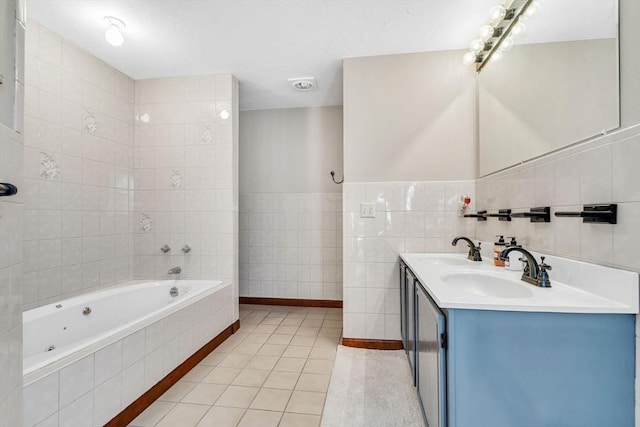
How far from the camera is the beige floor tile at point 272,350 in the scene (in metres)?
2.29

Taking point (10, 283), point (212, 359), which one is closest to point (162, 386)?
point (212, 359)

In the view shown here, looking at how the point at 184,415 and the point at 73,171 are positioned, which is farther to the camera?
the point at 73,171

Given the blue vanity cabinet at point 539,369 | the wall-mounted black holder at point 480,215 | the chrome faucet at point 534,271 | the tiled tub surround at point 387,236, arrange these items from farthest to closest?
1. the tiled tub surround at point 387,236
2. the wall-mounted black holder at point 480,215
3. the chrome faucet at point 534,271
4. the blue vanity cabinet at point 539,369

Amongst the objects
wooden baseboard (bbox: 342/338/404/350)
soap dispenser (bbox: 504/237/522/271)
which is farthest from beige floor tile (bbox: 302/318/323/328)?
soap dispenser (bbox: 504/237/522/271)

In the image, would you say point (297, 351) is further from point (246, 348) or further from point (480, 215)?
point (480, 215)

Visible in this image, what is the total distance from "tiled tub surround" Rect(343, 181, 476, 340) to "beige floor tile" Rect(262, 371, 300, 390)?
60cm

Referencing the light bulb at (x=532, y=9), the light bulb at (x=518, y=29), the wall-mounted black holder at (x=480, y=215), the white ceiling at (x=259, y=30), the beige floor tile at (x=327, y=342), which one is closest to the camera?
the light bulb at (x=532, y=9)

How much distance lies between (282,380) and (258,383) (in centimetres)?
16

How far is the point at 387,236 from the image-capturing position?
2.30 m

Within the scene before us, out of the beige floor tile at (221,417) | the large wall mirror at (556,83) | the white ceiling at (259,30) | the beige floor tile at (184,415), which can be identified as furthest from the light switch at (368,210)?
the beige floor tile at (184,415)

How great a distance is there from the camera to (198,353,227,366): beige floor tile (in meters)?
2.14

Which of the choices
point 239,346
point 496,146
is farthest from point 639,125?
point 239,346

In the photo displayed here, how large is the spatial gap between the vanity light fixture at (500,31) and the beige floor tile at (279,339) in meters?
2.67

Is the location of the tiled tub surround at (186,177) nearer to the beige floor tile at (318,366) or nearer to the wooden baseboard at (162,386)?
the wooden baseboard at (162,386)
